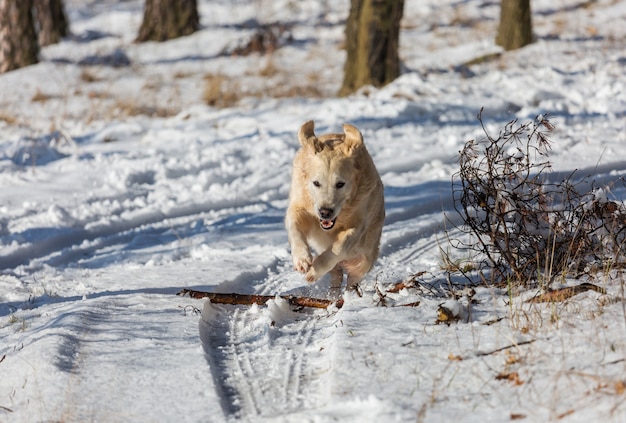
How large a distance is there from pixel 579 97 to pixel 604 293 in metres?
9.51

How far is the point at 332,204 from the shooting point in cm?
573

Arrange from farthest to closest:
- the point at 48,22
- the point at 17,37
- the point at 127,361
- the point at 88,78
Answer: the point at 48,22
the point at 17,37
the point at 88,78
the point at 127,361

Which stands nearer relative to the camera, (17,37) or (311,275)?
(311,275)

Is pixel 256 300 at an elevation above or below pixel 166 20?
below

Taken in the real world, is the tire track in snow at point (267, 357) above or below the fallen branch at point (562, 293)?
below

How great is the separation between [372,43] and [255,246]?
7756mm

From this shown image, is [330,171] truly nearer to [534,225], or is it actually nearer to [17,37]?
[534,225]

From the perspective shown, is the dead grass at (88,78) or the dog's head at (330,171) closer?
the dog's head at (330,171)

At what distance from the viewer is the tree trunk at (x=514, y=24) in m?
17.5

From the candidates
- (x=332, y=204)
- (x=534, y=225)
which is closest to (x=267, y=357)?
(x=332, y=204)

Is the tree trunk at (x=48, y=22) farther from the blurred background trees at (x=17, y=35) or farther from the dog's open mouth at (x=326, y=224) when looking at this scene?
the dog's open mouth at (x=326, y=224)

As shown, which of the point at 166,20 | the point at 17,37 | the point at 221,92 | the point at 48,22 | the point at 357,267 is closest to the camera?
the point at 357,267

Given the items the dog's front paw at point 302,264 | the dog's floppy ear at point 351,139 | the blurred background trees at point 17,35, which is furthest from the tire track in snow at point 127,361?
the blurred background trees at point 17,35

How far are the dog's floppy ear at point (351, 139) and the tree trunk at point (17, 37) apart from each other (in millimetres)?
12518
